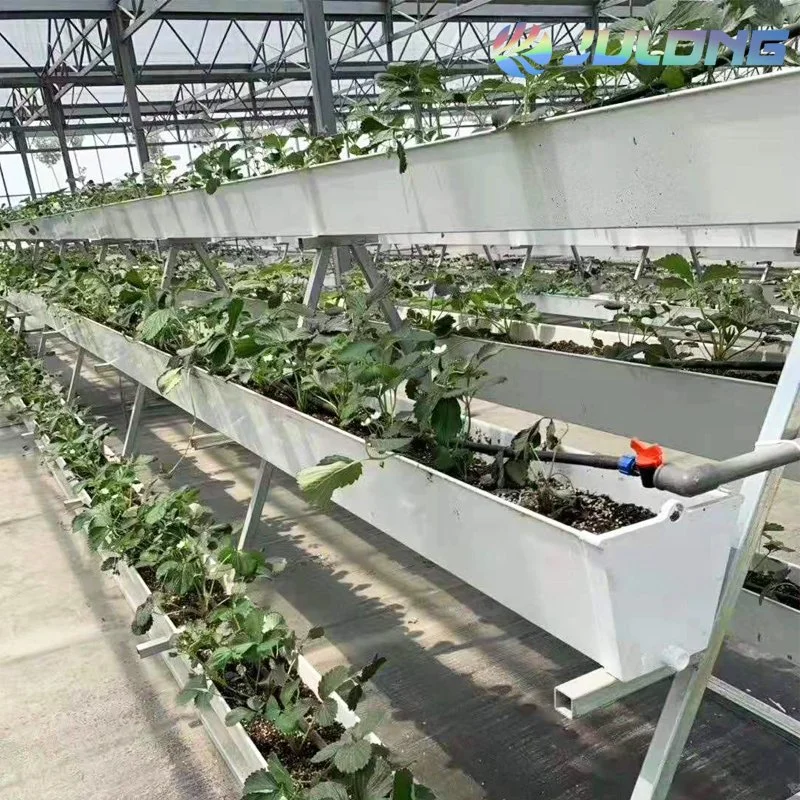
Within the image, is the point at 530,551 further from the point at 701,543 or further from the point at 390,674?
the point at 390,674

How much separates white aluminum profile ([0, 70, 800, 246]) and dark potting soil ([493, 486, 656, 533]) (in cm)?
50

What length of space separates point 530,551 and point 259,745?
3.40 ft

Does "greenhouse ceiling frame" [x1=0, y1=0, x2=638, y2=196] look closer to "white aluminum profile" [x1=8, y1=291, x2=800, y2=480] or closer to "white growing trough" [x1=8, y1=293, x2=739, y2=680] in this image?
"white aluminum profile" [x1=8, y1=291, x2=800, y2=480]

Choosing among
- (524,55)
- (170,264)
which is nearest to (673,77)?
(524,55)

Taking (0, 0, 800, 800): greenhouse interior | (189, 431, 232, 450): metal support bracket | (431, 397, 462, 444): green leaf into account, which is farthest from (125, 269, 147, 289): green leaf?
(431, 397, 462, 444): green leaf

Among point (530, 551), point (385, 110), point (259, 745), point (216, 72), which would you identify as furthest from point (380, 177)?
point (216, 72)

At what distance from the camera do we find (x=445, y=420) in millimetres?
1545

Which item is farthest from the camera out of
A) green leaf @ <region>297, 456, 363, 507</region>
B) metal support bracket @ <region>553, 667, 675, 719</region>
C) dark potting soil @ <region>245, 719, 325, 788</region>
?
dark potting soil @ <region>245, 719, 325, 788</region>

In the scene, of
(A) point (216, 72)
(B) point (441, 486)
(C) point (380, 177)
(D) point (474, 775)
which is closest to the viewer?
(B) point (441, 486)

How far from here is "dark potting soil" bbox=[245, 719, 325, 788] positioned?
164 centimetres

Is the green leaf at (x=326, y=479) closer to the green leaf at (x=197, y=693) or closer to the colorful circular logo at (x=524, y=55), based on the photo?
the green leaf at (x=197, y=693)

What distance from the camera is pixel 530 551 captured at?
113 cm

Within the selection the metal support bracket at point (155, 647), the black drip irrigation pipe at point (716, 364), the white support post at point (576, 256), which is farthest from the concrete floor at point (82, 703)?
the white support post at point (576, 256)

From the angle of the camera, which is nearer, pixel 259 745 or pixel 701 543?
pixel 701 543
